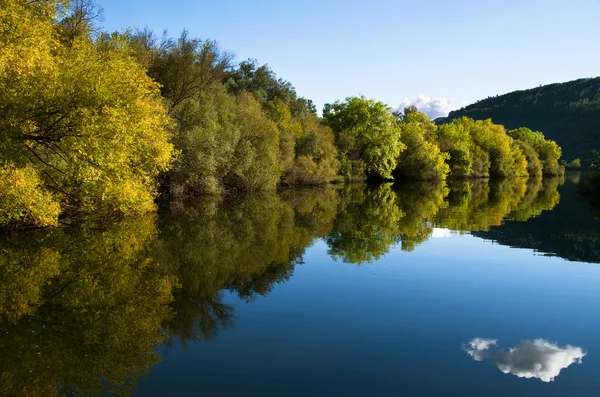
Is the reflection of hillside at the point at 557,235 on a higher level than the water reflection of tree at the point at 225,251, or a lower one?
higher

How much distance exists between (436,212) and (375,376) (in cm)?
3105

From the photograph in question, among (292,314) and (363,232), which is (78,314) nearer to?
(292,314)

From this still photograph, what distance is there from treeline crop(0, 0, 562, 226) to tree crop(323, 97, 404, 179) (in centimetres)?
24

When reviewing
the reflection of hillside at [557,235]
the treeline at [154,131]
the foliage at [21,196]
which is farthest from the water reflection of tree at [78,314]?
the reflection of hillside at [557,235]

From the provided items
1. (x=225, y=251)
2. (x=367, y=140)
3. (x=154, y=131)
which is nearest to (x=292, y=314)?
(x=225, y=251)

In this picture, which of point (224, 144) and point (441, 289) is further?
point (224, 144)

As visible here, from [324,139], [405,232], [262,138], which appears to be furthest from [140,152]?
[324,139]

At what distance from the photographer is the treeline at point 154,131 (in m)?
18.5

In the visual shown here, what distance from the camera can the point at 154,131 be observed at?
24.2 metres

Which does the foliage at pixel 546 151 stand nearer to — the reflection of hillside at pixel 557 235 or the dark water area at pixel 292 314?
the reflection of hillside at pixel 557 235

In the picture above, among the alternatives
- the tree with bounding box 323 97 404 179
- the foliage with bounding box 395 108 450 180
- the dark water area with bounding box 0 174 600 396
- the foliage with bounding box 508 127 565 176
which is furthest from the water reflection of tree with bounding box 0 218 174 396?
the foliage with bounding box 508 127 565 176

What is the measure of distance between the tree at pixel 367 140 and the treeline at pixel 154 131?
237mm

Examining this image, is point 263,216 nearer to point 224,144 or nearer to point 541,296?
point 224,144

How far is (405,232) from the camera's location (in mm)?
27781
